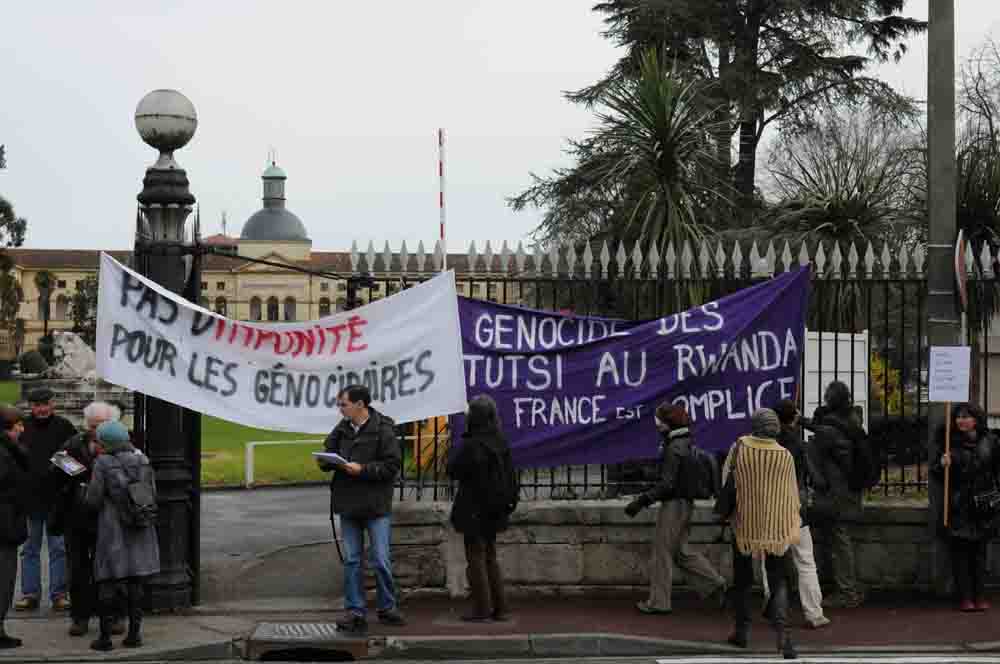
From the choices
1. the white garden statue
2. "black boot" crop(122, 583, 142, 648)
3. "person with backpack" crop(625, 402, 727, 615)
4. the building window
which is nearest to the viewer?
"black boot" crop(122, 583, 142, 648)

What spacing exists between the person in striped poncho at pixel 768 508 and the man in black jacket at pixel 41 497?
4.91 metres

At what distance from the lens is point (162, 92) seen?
10195 mm

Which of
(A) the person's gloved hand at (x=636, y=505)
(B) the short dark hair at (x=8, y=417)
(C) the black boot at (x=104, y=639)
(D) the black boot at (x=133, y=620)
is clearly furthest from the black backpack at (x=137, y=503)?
(A) the person's gloved hand at (x=636, y=505)

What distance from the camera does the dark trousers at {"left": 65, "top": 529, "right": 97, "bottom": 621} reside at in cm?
921

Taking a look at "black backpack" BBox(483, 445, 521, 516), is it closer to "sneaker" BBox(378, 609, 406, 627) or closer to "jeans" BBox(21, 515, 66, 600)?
"sneaker" BBox(378, 609, 406, 627)

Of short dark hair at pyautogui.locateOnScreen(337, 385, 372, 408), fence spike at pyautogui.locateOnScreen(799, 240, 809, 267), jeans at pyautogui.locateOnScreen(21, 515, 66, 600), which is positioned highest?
fence spike at pyautogui.locateOnScreen(799, 240, 809, 267)

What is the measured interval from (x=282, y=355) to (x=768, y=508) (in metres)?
3.76

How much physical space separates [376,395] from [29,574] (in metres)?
3.04

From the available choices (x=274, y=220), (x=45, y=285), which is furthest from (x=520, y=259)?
(x=274, y=220)

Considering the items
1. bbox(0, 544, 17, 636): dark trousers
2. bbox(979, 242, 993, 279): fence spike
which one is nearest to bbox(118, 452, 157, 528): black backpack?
bbox(0, 544, 17, 636): dark trousers

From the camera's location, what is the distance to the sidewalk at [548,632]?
876 centimetres

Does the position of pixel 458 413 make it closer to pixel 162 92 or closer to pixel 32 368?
pixel 162 92

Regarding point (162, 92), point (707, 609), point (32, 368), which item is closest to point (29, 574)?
point (162, 92)

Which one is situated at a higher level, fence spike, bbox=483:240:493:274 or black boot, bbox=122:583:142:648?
fence spike, bbox=483:240:493:274
